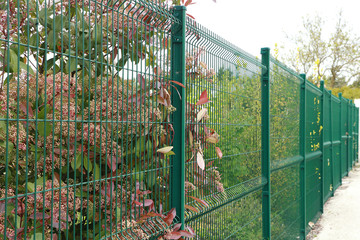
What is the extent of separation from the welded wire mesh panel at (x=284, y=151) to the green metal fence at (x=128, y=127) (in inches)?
7.2

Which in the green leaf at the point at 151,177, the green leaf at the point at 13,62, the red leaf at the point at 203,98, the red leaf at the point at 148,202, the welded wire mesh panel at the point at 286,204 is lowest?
the welded wire mesh panel at the point at 286,204

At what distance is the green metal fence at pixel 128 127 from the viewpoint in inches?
62.8

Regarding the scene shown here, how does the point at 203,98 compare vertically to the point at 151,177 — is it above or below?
above

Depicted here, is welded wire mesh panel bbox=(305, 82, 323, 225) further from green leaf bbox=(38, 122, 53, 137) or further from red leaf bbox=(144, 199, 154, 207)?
green leaf bbox=(38, 122, 53, 137)

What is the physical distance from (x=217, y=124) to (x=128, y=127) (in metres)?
1.12

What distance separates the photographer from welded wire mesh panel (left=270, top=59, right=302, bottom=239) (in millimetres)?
4590

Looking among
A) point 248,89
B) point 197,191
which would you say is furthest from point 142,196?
point 248,89

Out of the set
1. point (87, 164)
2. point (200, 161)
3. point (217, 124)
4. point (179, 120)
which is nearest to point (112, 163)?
point (87, 164)

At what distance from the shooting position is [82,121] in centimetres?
167

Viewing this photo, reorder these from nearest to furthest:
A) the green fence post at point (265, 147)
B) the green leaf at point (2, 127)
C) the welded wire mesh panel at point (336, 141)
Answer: the green leaf at point (2, 127), the green fence post at point (265, 147), the welded wire mesh panel at point (336, 141)

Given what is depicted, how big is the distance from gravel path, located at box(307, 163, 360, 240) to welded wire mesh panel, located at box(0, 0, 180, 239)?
4.87 metres

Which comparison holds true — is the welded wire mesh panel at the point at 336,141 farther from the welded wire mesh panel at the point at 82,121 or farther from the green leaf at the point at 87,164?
the green leaf at the point at 87,164

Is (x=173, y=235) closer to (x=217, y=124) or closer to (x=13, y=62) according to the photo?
(x=217, y=124)

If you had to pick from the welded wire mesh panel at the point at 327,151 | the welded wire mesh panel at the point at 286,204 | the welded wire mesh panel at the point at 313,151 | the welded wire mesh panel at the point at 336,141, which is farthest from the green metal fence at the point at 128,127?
the welded wire mesh panel at the point at 336,141
